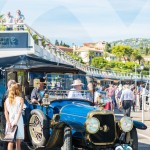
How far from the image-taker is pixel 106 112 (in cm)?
805

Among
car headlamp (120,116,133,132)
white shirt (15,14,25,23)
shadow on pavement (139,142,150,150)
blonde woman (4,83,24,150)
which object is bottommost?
shadow on pavement (139,142,150,150)

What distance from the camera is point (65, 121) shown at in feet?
27.3

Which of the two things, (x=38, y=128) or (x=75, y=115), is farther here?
(x=38, y=128)

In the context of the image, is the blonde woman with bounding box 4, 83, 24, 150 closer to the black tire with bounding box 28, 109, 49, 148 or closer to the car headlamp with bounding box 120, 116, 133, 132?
the black tire with bounding box 28, 109, 49, 148

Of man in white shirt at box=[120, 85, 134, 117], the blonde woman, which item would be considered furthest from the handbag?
man in white shirt at box=[120, 85, 134, 117]

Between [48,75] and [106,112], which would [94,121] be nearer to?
[106,112]

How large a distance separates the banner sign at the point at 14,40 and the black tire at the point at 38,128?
24462 millimetres

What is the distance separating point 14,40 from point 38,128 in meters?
25.1

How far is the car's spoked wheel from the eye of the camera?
8.58 m

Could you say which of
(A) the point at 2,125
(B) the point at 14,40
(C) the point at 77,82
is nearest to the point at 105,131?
(C) the point at 77,82

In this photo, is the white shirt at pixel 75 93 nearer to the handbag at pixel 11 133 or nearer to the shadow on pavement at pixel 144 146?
the handbag at pixel 11 133

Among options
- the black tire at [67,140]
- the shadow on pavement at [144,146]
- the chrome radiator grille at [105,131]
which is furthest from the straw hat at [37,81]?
the shadow on pavement at [144,146]

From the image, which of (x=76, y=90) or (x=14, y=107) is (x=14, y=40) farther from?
(x=14, y=107)

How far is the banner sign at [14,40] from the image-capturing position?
32906mm
